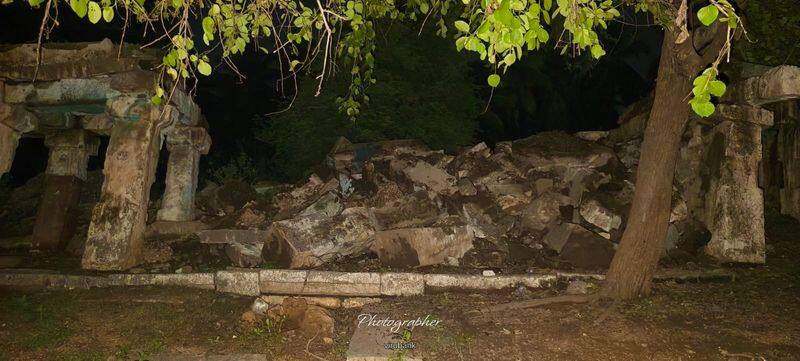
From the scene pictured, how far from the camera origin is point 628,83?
2305 centimetres

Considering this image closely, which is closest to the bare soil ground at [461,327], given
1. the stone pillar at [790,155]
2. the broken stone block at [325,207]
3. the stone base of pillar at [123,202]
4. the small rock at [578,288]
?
the small rock at [578,288]

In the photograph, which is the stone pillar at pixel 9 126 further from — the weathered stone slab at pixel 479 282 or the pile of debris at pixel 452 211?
the weathered stone slab at pixel 479 282

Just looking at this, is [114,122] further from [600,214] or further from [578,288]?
[600,214]

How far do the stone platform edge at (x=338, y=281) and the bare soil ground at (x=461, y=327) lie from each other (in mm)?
212

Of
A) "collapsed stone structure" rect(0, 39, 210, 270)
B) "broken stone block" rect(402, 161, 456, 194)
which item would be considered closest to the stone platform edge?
"collapsed stone structure" rect(0, 39, 210, 270)

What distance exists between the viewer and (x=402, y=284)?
5.34 meters

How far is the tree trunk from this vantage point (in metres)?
4.59

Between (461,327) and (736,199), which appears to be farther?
(736,199)

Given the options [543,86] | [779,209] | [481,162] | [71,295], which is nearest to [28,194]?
[71,295]

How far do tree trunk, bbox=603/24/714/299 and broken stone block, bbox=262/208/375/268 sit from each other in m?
3.14

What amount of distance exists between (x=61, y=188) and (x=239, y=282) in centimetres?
513

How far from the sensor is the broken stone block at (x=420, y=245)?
6000mm

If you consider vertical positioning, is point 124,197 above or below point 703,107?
below

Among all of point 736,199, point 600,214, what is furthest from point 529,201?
point 736,199
